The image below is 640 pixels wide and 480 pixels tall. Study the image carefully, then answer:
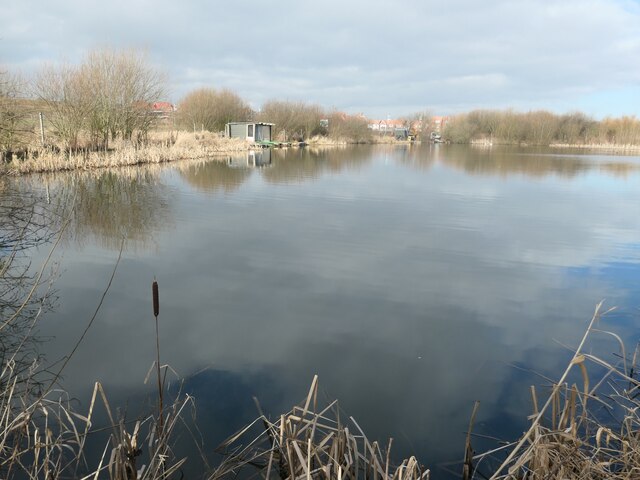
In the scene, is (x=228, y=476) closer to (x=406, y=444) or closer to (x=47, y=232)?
(x=406, y=444)

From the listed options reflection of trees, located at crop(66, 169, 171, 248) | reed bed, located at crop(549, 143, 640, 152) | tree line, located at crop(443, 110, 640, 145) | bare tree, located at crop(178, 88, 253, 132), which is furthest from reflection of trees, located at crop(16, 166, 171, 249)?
tree line, located at crop(443, 110, 640, 145)

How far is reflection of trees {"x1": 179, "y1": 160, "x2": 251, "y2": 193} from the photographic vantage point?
13.8m

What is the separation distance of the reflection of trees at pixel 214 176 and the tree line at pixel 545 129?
171ft

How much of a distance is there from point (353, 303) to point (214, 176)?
40.8 feet

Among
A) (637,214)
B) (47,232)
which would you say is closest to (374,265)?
(47,232)

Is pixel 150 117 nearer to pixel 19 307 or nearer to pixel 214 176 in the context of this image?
pixel 214 176

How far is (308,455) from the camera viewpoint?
6.64 ft

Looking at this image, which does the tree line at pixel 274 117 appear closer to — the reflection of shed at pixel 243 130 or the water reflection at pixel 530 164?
the reflection of shed at pixel 243 130

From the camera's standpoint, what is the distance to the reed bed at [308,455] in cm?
209

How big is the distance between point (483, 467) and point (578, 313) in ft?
9.31

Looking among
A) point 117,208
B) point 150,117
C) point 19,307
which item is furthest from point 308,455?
point 150,117

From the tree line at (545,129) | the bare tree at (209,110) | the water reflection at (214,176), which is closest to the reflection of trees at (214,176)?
the water reflection at (214,176)

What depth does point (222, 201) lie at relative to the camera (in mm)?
11375

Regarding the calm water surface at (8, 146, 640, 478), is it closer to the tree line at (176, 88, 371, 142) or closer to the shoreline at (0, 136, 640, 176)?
the shoreline at (0, 136, 640, 176)
